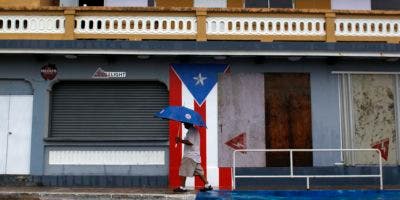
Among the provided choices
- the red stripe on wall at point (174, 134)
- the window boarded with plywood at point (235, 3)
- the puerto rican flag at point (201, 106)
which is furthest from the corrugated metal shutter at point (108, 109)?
the window boarded with plywood at point (235, 3)

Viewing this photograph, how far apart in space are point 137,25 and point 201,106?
2635 millimetres

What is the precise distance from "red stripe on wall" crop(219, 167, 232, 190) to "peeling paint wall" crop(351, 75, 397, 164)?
3293mm

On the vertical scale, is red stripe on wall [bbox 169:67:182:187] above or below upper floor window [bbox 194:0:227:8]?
below

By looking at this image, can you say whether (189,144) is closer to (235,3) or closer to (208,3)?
(208,3)

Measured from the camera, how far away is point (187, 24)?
12977 mm

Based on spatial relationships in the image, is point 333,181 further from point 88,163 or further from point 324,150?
point 88,163

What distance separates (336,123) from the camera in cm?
1313

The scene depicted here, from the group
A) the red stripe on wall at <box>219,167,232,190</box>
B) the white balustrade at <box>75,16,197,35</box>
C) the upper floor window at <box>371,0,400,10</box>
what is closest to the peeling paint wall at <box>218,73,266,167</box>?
the red stripe on wall at <box>219,167,232,190</box>

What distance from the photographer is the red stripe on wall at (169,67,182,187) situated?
12.7m

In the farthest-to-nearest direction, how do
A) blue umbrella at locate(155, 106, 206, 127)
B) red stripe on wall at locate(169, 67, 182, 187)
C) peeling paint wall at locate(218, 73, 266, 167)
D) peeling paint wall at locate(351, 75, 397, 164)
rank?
peeling paint wall at locate(351, 75, 397, 164) → peeling paint wall at locate(218, 73, 266, 167) → red stripe on wall at locate(169, 67, 182, 187) → blue umbrella at locate(155, 106, 206, 127)

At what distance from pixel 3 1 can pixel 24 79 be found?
374cm

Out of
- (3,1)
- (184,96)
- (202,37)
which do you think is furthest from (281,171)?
(3,1)

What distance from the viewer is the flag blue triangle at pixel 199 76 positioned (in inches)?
513

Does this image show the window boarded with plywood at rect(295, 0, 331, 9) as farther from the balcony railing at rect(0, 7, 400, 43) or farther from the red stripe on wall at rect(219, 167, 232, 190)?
the red stripe on wall at rect(219, 167, 232, 190)
